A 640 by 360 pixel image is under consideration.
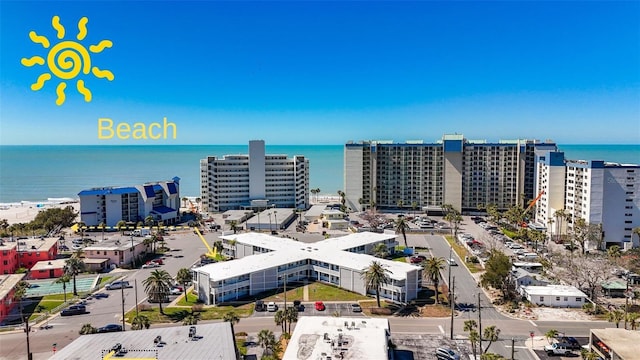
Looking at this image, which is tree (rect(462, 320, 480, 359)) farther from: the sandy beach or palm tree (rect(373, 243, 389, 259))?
the sandy beach

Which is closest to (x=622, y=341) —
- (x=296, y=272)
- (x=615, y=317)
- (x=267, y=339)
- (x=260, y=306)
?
(x=615, y=317)

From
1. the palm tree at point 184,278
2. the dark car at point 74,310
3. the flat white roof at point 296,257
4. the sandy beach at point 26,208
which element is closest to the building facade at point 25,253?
the dark car at point 74,310

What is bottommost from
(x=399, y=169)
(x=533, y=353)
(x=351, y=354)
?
(x=533, y=353)

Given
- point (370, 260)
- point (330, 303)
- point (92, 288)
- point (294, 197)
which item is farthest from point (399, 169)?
point (92, 288)

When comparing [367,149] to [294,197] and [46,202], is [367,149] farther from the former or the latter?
[46,202]

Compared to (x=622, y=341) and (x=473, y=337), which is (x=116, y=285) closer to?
(x=473, y=337)

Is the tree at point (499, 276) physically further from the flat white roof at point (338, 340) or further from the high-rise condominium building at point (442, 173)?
the high-rise condominium building at point (442, 173)

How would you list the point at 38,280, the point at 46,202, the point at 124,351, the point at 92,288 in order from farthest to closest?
the point at 46,202 → the point at 38,280 → the point at 92,288 → the point at 124,351

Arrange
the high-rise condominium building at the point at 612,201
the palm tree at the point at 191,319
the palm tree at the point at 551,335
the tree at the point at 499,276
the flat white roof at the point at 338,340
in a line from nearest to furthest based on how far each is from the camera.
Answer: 1. the flat white roof at the point at 338,340
2. the palm tree at the point at 551,335
3. the palm tree at the point at 191,319
4. the tree at the point at 499,276
5. the high-rise condominium building at the point at 612,201
